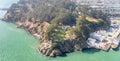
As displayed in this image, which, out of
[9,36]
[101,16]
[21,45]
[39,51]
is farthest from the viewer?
[101,16]

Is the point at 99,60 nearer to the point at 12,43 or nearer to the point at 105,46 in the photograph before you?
the point at 105,46

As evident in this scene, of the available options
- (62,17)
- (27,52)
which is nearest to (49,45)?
(27,52)

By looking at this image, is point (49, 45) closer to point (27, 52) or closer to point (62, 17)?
point (27, 52)

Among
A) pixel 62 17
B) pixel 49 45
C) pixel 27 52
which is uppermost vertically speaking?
pixel 62 17

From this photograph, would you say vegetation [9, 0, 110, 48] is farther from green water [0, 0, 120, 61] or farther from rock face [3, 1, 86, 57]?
green water [0, 0, 120, 61]

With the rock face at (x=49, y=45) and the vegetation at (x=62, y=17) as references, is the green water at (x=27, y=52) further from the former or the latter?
the vegetation at (x=62, y=17)

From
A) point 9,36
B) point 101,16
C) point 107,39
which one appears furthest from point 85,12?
point 9,36

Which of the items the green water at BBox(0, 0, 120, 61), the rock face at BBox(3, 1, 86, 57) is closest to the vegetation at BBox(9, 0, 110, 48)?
the rock face at BBox(3, 1, 86, 57)

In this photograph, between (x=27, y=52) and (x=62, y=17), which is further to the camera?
(x=62, y=17)
